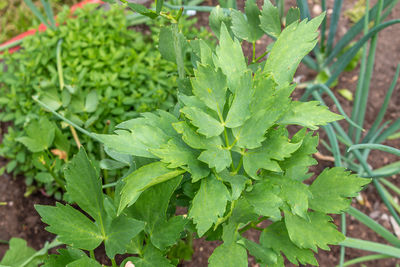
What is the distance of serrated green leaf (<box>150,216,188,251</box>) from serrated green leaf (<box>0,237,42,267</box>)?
0.46 meters

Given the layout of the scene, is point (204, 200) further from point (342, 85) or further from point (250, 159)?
point (342, 85)

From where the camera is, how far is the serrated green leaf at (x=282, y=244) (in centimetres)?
84

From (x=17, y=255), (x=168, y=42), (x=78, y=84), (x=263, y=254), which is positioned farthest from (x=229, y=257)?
(x=78, y=84)

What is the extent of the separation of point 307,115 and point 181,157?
25 cm

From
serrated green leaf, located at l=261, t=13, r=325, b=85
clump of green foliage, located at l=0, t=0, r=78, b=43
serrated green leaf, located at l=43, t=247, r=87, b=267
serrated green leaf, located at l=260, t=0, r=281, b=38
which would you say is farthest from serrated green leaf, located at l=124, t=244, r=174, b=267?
clump of green foliage, located at l=0, t=0, r=78, b=43

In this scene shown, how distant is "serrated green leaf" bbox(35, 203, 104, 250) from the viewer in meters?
0.80

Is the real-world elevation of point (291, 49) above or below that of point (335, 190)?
above

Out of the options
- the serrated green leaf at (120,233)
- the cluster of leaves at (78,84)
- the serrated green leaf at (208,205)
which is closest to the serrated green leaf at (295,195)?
the serrated green leaf at (208,205)

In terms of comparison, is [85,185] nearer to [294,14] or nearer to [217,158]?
[217,158]

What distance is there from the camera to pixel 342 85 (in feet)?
5.62

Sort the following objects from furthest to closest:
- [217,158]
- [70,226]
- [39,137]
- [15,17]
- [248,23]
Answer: [15,17], [39,137], [248,23], [70,226], [217,158]

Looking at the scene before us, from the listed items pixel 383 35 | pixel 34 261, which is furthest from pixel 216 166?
pixel 383 35

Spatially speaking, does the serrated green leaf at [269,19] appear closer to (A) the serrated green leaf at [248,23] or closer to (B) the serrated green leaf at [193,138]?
(A) the serrated green leaf at [248,23]

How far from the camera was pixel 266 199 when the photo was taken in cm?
75
